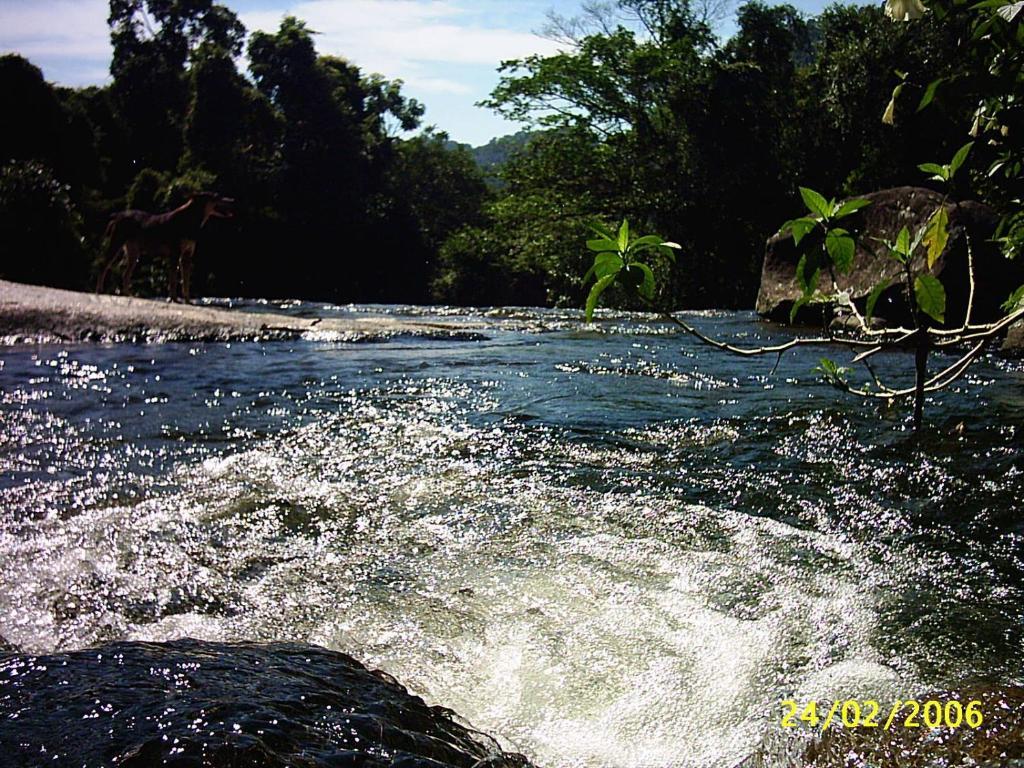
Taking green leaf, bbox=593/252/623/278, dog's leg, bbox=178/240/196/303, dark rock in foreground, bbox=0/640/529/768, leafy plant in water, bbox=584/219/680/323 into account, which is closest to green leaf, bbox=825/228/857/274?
leafy plant in water, bbox=584/219/680/323

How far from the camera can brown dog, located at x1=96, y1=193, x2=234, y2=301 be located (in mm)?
10422

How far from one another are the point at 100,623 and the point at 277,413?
2.40m

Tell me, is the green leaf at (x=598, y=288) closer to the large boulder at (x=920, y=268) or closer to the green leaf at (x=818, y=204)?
the green leaf at (x=818, y=204)

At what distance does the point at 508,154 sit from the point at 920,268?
18697mm

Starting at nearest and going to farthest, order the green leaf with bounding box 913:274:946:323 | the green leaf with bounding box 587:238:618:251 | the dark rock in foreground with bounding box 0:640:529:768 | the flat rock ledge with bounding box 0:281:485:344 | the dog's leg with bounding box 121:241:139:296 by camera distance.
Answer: the dark rock in foreground with bounding box 0:640:529:768 < the green leaf with bounding box 913:274:946:323 < the green leaf with bounding box 587:238:618:251 < the flat rock ledge with bounding box 0:281:485:344 < the dog's leg with bounding box 121:241:139:296

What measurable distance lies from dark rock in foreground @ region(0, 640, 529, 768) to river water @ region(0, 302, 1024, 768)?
0.29m

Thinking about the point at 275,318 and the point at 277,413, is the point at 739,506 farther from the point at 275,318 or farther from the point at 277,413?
the point at 275,318

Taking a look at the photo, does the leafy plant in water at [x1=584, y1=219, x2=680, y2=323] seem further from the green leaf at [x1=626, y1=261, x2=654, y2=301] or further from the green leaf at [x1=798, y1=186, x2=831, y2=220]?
the green leaf at [x1=798, y1=186, x2=831, y2=220]

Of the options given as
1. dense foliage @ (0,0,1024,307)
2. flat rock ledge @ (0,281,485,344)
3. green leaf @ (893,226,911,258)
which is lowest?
flat rock ledge @ (0,281,485,344)

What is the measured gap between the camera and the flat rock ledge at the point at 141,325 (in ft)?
23.8

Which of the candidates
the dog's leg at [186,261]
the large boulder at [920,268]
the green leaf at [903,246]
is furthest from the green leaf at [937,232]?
the dog's leg at [186,261]

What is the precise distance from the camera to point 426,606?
223 cm
